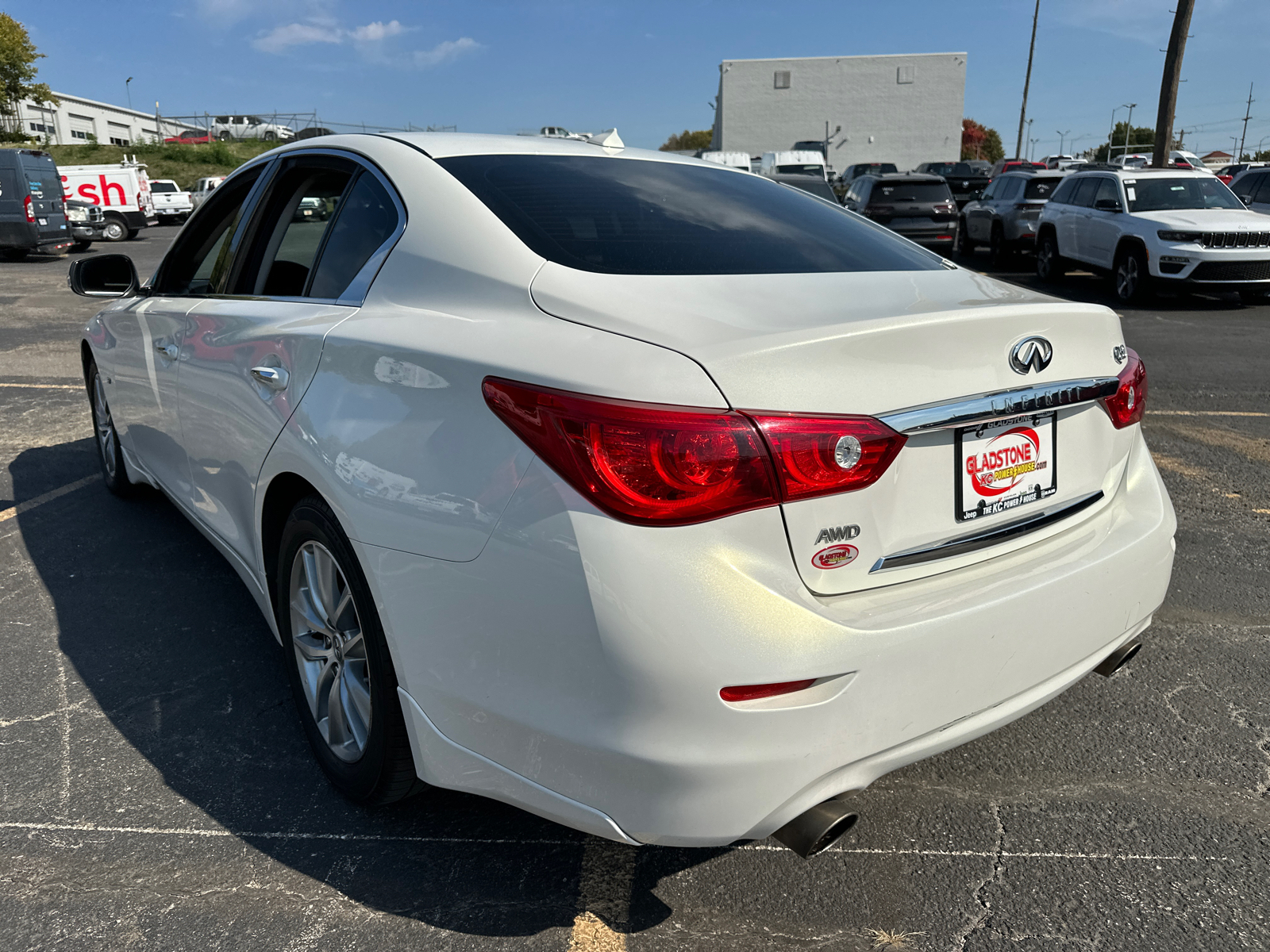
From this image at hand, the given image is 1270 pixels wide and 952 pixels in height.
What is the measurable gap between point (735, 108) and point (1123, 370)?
5248cm

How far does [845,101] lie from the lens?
170 feet

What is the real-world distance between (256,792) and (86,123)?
77.4 meters

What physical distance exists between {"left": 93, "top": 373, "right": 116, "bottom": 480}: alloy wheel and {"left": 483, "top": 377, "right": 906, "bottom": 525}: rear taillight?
3.82 metres

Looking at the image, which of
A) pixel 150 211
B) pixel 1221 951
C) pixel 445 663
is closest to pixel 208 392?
pixel 445 663

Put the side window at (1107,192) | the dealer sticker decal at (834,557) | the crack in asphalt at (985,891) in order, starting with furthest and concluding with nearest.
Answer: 1. the side window at (1107,192)
2. the crack in asphalt at (985,891)
3. the dealer sticker decal at (834,557)

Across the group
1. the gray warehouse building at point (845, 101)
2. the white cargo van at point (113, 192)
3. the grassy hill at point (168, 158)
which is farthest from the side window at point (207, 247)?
the gray warehouse building at point (845, 101)

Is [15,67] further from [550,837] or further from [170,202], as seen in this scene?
[550,837]

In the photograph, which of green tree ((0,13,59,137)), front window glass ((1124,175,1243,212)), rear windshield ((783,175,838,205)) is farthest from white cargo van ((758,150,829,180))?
green tree ((0,13,59,137))

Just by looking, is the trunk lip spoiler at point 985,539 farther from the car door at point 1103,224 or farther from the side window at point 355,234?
the car door at point 1103,224

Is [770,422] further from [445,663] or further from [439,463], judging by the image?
[445,663]

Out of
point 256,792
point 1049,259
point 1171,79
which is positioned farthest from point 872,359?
point 1171,79

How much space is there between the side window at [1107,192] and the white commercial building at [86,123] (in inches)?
2130

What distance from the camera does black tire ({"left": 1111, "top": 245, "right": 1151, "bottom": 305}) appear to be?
13.2 m

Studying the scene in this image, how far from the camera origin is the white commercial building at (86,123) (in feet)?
185
